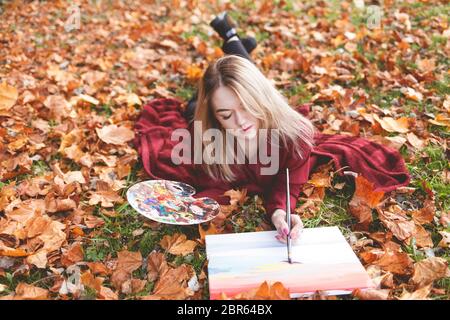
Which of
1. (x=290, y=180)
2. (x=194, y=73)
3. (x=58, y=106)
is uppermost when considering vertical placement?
(x=194, y=73)

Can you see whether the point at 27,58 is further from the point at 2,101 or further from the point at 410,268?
the point at 410,268

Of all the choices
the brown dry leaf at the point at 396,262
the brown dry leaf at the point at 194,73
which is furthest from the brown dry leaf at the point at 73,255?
the brown dry leaf at the point at 194,73

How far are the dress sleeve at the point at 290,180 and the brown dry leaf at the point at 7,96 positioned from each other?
2.06 m

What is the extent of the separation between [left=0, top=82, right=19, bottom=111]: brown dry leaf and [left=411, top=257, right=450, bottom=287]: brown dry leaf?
2.84 meters

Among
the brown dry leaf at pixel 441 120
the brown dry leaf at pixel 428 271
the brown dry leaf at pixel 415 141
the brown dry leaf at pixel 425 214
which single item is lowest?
the brown dry leaf at pixel 428 271

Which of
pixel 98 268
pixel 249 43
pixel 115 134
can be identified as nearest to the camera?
pixel 98 268

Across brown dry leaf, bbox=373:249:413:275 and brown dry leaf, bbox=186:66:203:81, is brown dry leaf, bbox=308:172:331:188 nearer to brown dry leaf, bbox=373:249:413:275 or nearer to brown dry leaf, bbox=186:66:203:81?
brown dry leaf, bbox=373:249:413:275

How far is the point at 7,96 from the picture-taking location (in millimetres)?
3186

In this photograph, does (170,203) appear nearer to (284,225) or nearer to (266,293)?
(284,225)

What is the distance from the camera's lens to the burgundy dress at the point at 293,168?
2.29 m

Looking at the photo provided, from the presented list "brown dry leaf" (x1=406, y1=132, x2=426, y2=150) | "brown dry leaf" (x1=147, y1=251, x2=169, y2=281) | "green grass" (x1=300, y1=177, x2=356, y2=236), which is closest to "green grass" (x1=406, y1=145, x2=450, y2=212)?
"brown dry leaf" (x1=406, y1=132, x2=426, y2=150)

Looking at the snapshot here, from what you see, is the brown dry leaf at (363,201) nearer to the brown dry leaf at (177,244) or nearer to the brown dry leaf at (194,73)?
the brown dry leaf at (177,244)

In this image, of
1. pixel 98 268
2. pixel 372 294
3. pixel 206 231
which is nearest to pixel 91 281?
pixel 98 268

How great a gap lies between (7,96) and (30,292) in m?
1.94
